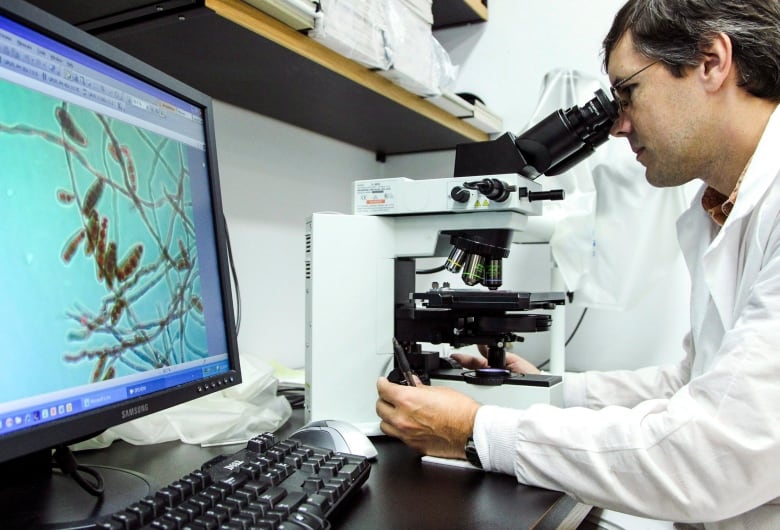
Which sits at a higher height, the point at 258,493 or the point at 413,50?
the point at 413,50

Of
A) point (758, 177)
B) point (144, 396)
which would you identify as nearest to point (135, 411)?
point (144, 396)

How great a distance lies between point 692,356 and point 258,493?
38.6 inches

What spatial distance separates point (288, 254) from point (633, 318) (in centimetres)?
101

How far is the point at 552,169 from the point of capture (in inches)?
41.1

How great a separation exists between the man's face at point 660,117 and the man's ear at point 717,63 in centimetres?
2

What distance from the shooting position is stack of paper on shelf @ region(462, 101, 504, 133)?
5.55 ft

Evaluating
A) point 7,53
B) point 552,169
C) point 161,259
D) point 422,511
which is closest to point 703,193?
point 552,169

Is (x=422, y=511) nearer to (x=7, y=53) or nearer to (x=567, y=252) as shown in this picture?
(x=7, y=53)

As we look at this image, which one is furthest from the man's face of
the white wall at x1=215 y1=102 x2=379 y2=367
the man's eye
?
the white wall at x1=215 y1=102 x2=379 y2=367

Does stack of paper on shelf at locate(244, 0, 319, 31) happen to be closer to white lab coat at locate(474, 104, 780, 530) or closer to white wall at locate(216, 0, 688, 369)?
white wall at locate(216, 0, 688, 369)

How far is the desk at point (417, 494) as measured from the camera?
590 mm

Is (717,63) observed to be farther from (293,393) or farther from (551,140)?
(293,393)

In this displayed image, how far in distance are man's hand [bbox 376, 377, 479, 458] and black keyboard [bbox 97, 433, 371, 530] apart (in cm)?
16

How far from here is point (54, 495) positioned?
0.60 meters
